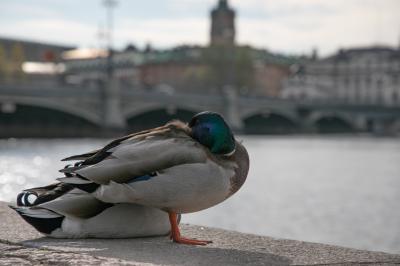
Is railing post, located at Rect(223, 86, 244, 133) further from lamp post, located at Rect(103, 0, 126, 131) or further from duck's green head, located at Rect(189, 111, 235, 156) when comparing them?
duck's green head, located at Rect(189, 111, 235, 156)

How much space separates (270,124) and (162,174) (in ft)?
217

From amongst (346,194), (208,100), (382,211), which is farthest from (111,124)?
(382,211)

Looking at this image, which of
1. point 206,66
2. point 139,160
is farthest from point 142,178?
point 206,66

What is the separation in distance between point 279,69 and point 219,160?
120804 mm

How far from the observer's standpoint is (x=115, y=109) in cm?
4603

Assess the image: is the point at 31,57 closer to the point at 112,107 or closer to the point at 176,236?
the point at 112,107

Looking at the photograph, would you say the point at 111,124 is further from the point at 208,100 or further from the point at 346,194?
the point at 346,194

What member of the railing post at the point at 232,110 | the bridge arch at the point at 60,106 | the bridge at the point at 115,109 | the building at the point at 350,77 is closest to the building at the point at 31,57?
the bridge at the point at 115,109

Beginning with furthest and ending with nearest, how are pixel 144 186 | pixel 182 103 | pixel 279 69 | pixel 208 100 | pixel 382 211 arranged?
pixel 279 69 < pixel 208 100 < pixel 182 103 < pixel 382 211 < pixel 144 186

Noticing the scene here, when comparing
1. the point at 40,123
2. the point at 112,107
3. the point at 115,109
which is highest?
the point at 112,107

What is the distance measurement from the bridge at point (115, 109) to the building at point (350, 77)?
4744cm

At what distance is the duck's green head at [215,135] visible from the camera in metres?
3.94

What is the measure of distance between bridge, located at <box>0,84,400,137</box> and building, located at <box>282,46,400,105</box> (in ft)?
156

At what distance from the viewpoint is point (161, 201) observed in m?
3.82
